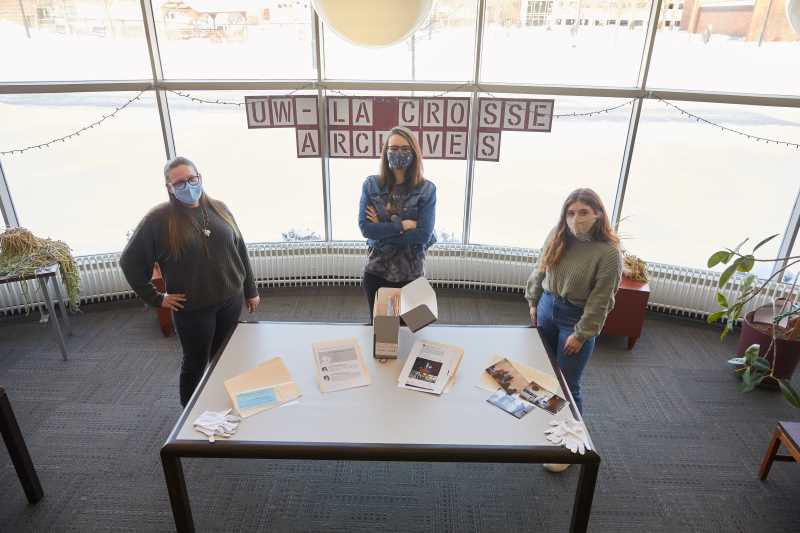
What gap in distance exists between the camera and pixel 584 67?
3779mm

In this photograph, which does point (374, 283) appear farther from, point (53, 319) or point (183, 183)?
point (53, 319)

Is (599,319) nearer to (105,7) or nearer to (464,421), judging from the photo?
(464,421)

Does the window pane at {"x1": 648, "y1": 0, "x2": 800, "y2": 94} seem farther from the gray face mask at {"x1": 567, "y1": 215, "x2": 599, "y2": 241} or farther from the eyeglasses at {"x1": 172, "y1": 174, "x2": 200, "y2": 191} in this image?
the eyeglasses at {"x1": 172, "y1": 174, "x2": 200, "y2": 191}

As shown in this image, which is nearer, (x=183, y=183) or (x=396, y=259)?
(x=183, y=183)

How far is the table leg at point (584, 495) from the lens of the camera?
1745 mm

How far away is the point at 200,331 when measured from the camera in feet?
7.87

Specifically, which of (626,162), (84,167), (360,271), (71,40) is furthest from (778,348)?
(84,167)

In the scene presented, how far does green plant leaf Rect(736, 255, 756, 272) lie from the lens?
5.48 feet

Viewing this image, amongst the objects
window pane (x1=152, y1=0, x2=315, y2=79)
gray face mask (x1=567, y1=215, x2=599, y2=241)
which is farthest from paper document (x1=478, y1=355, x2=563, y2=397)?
window pane (x1=152, y1=0, x2=315, y2=79)

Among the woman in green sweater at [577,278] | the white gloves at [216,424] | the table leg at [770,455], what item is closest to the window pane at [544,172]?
the woman in green sweater at [577,278]

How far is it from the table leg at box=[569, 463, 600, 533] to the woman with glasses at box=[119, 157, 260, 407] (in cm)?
160

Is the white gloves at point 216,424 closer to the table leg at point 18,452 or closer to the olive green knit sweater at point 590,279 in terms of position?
the table leg at point 18,452

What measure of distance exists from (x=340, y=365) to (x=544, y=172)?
3.06m

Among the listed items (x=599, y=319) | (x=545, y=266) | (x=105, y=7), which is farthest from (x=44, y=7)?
(x=599, y=319)
